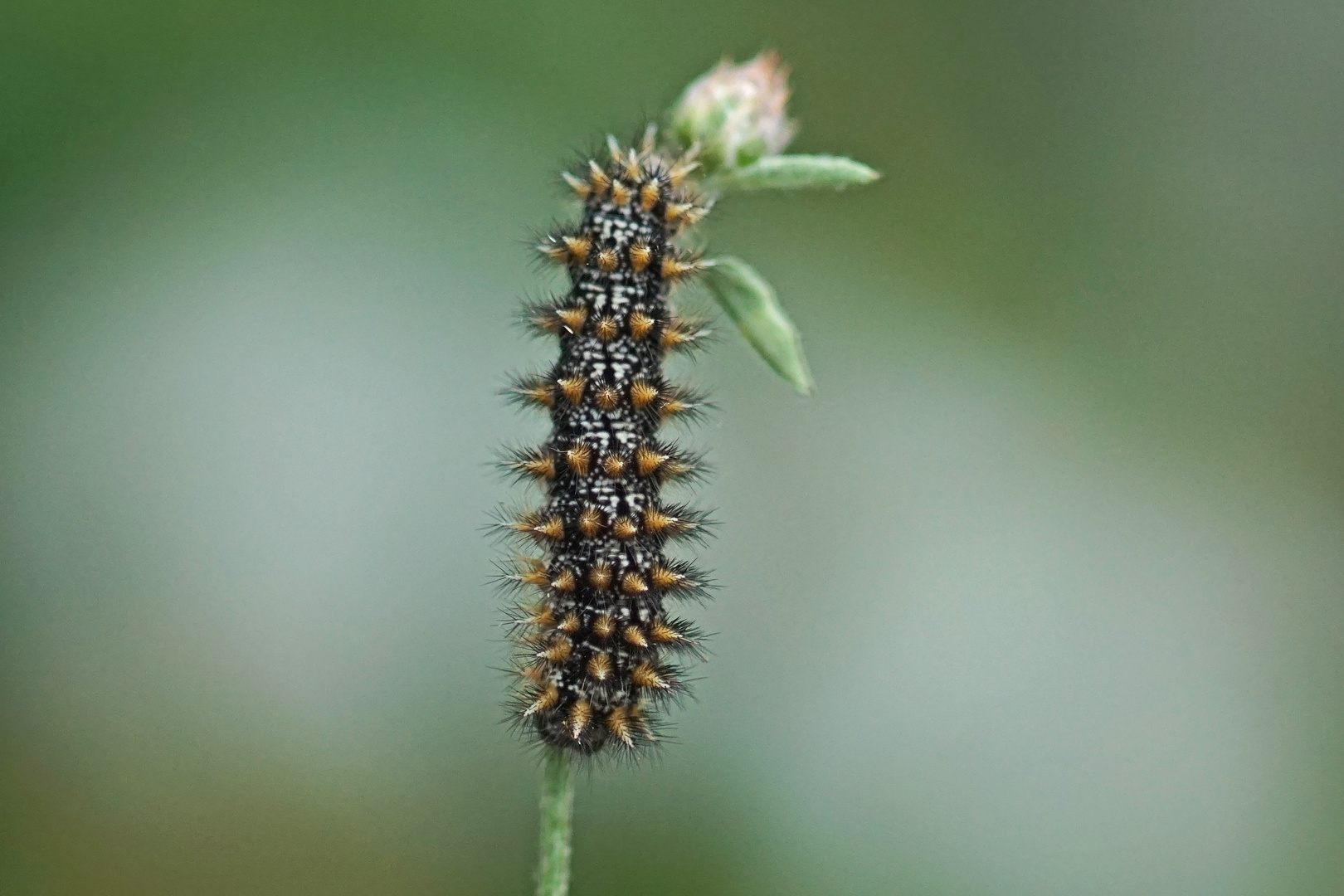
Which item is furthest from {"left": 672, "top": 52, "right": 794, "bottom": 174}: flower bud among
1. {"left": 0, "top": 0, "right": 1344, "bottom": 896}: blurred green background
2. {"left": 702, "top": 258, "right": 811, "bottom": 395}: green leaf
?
{"left": 0, "top": 0, "right": 1344, "bottom": 896}: blurred green background

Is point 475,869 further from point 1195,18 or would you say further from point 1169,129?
point 1195,18

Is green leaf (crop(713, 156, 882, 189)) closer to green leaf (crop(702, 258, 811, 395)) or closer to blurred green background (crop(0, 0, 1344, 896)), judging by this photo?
green leaf (crop(702, 258, 811, 395))

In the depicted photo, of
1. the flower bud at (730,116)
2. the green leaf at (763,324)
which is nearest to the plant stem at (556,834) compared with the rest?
the green leaf at (763,324)

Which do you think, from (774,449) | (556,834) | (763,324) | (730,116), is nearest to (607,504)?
(763,324)

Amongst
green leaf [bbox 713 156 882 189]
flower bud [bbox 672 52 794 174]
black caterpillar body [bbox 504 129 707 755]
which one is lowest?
black caterpillar body [bbox 504 129 707 755]

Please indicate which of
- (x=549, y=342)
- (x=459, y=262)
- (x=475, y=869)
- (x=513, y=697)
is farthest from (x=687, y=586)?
(x=459, y=262)

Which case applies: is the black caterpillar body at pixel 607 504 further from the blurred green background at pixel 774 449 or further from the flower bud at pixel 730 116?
the blurred green background at pixel 774 449
